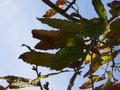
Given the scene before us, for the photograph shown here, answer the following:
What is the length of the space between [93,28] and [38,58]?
21 centimetres

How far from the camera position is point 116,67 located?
160 cm

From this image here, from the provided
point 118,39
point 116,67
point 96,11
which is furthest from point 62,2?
point 118,39

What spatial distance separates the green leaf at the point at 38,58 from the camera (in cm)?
112

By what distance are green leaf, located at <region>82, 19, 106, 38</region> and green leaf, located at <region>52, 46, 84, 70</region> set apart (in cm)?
6

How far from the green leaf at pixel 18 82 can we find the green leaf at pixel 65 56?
17 cm

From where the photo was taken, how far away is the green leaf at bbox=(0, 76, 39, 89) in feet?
3.84

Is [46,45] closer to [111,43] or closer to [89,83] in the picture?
[111,43]

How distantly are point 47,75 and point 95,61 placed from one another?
0.19 metres

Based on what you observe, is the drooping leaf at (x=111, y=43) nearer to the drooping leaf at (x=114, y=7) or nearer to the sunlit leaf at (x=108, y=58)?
the sunlit leaf at (x=108, y=58)

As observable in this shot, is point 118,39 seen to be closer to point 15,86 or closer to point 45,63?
point 45,63

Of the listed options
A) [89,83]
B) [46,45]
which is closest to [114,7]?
[89,83]

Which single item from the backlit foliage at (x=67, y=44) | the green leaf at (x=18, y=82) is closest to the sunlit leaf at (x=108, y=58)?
the backlit foliage at (x=67, y=44)

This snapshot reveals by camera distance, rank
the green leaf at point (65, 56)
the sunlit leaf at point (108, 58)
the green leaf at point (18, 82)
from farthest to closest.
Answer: the sunlit leaf at point (108, 58)
the green leaf at point (18, 82)
the green leaf at point (65, 56)

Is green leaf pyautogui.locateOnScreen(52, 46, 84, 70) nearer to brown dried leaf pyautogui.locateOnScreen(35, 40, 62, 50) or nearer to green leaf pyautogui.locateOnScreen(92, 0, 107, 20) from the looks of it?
brown dried leaf pyautogui.locateOnScreen(35, 40, 62, 50)
